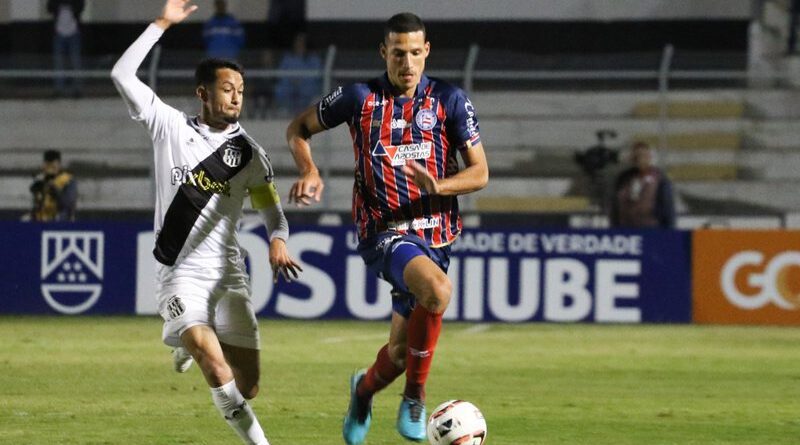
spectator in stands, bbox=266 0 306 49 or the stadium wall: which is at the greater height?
spectator in stands, bbox=266 0 306 49

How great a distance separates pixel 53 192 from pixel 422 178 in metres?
12.2

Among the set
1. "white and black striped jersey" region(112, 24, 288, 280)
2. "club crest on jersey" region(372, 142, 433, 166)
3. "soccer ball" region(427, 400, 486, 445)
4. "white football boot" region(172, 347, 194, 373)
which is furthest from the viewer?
"white football boot" region(172, 347, 194, 373)

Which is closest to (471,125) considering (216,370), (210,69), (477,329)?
(210,69)

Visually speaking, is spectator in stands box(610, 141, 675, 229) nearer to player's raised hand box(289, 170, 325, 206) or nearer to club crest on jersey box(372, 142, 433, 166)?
club crest on jersey box(372, 142, 433, 166)

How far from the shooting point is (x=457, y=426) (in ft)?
24.3

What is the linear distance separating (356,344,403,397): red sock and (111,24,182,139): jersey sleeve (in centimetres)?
170

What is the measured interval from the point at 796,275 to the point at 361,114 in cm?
968

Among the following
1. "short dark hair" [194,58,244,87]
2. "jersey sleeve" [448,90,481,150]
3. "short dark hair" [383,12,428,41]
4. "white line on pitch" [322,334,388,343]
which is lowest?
"white line on pitch" [322,334,388,343]

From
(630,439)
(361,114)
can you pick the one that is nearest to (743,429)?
(630,439)

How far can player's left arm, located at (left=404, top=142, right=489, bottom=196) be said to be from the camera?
295 inches

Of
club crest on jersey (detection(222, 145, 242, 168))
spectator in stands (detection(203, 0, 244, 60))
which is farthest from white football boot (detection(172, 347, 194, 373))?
spectator in stands (detection(203, 0, 244, 60))

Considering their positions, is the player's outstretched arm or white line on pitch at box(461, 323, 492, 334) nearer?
the player's outstretched arm

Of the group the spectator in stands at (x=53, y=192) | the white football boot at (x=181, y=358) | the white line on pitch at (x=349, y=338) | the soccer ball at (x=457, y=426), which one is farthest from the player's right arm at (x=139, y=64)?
the spectator in stands at (x=53, y=192)

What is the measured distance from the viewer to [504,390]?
11211 millimetres
